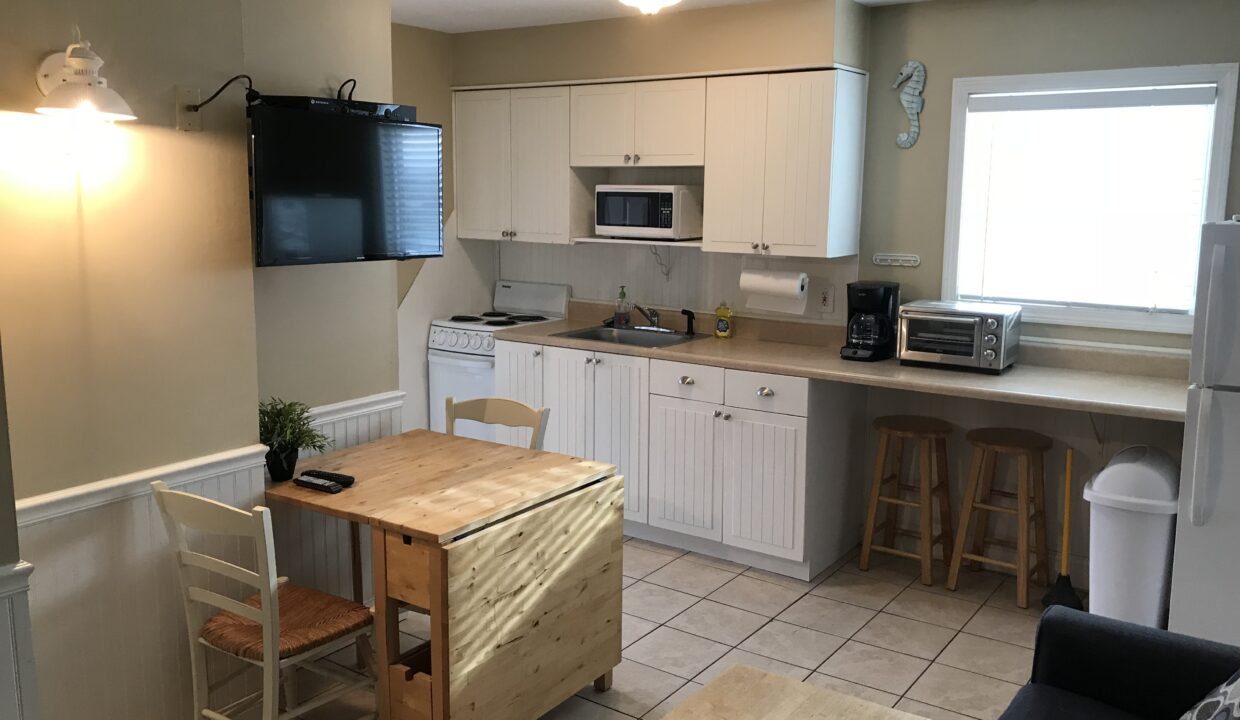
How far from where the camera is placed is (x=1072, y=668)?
2.49 m

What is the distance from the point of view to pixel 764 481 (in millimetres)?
4289

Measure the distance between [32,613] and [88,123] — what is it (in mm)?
1236

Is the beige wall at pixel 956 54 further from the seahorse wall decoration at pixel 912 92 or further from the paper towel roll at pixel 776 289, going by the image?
the paper towel roll at pixel 776 289

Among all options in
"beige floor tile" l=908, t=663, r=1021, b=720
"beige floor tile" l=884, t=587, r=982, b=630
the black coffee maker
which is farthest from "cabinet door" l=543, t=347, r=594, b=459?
"beige floor tile" l=908, t=663, r=1021, b=720

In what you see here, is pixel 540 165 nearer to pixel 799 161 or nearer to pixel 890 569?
pixel 799 161

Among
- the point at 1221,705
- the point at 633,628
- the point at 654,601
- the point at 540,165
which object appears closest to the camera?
the point at 1221,705

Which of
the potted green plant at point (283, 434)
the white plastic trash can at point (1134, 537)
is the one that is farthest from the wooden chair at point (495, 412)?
the white plastic trash can at point (1134, 537)

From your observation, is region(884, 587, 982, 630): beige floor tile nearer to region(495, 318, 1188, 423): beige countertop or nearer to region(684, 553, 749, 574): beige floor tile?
region(684, 553, 749, 574): beige floor tile

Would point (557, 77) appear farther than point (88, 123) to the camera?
Yes

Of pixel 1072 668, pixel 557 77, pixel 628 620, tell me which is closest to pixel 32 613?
pixel 628 620

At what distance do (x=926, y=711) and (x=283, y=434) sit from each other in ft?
7.36

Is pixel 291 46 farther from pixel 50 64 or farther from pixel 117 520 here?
pixel 117 520

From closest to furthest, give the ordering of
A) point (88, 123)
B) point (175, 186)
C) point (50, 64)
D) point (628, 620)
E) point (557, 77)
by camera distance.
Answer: point (50, 64) → point (88, 123) → point (175, 186) → point (628, 620) → point (557, 77)

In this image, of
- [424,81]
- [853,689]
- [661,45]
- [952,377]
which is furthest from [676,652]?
[424,81]
